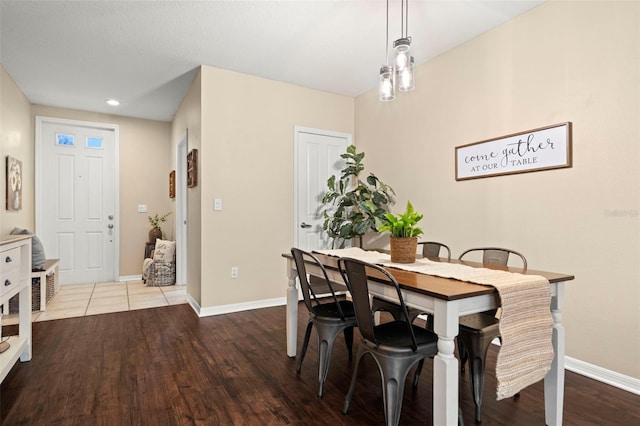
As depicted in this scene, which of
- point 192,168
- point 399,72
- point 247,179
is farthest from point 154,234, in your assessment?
point 399,72

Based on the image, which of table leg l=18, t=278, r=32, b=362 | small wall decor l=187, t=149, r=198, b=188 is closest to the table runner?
table leg l=18, t=278, r=32, b=362

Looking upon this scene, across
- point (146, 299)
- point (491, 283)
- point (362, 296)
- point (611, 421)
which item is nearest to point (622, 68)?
point (491, 283)

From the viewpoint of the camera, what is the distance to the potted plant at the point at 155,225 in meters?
5.64

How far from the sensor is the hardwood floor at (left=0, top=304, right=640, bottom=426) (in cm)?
187

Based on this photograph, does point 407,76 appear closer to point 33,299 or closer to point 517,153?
point 517,153

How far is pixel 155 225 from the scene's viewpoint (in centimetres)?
567

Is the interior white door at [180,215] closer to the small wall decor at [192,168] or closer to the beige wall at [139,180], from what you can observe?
the beige wall at [139,180]

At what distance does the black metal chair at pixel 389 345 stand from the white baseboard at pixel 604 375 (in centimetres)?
143

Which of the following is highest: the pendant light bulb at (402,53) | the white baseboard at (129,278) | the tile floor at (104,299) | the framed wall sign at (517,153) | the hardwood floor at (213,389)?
the pendant light bulb at (402,53)

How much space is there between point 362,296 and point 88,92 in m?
4.60

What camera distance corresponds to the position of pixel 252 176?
398 centimetres

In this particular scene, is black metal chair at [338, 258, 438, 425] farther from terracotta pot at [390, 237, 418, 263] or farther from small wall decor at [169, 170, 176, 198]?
small wall decor at [169, 170, 176, 198]

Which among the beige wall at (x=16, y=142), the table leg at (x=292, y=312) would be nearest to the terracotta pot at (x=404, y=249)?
the table leg at (x=292, y=312)

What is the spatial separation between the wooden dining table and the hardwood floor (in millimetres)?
283
